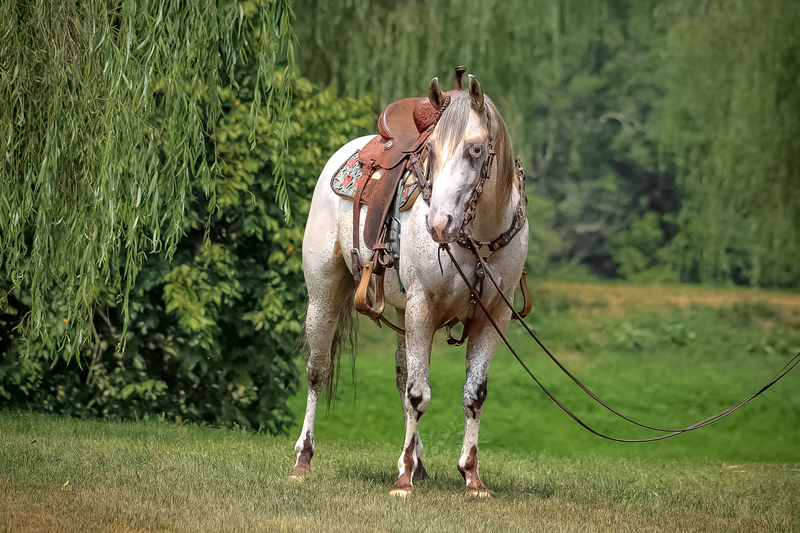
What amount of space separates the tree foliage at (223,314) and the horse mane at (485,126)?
3619 millimetres

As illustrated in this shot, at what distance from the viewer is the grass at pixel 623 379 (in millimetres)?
10203

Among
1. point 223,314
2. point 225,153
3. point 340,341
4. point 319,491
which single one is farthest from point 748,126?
point 319,491

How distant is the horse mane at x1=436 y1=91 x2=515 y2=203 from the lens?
14.8 ft

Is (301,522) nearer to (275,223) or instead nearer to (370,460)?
(370,460)

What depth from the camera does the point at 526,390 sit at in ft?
39.1

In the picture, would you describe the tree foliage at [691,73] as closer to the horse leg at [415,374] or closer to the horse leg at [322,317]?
the horse leg at [322,317]

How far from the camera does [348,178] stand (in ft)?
19.7

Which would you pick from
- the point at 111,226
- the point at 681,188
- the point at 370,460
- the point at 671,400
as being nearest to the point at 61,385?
the point at 370,460

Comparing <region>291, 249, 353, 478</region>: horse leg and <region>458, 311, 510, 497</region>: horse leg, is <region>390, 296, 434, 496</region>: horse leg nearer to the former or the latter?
<region>458, 311, 510, 497</region>: horse leg

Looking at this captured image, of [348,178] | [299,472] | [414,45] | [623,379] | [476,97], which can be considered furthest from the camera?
[623,379]

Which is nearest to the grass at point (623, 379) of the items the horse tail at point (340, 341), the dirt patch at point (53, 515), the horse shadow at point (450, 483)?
the horse tail at point (340, 341)

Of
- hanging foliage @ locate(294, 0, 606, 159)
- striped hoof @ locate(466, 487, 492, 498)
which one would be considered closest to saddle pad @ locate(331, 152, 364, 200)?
striped hoof @ locate(466, 487, 492, 498)

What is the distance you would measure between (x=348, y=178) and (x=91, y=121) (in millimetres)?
1895

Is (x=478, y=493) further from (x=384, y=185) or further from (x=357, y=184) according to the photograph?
(x=357, y=184)
